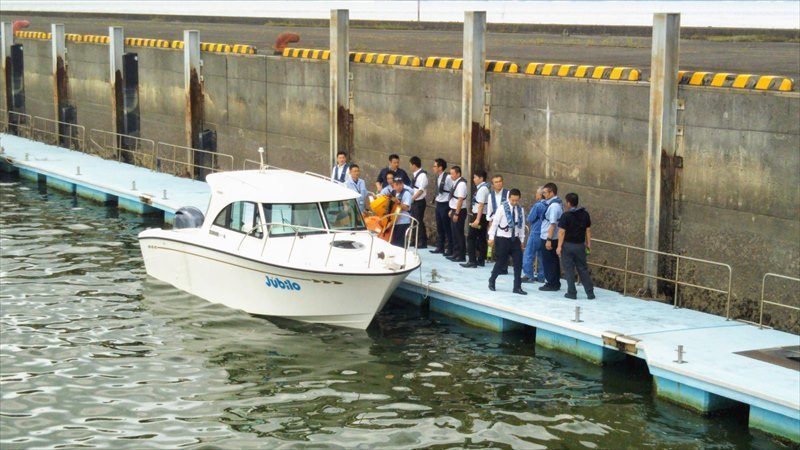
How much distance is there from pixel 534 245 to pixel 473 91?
340 centimetres

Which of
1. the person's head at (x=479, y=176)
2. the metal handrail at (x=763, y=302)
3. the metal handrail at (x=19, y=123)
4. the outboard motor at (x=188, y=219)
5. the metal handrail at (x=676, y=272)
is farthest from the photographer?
the metal handrail at (x=19, y=123)

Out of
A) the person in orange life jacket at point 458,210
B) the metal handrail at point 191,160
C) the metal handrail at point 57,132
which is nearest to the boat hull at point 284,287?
the person in orange life jacket at point 458,210

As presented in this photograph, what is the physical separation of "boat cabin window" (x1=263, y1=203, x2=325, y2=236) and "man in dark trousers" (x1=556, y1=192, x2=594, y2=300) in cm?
360

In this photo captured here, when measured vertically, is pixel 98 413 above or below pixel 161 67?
below

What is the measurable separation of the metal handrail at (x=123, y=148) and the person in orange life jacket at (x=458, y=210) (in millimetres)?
13491

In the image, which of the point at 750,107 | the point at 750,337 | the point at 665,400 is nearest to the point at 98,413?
the point at 665,400

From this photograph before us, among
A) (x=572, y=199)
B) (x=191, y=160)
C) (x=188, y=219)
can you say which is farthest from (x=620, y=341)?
(x=191, y=160)

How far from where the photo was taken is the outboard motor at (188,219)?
19.5 metres

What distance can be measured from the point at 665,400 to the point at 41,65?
91.5 feet

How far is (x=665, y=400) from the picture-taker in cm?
1441

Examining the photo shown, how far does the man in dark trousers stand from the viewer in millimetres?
16797

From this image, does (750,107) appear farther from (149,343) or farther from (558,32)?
(558,32)

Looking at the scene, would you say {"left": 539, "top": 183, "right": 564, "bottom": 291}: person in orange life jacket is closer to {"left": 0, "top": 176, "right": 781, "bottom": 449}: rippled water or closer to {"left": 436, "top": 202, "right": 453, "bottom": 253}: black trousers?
{"left": 0, "top": 176, "right": 781, "bottom": 449}: rippled water

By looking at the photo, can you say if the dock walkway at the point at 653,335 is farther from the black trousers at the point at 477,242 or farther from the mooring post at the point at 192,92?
the mooring post at the point at 192,92
